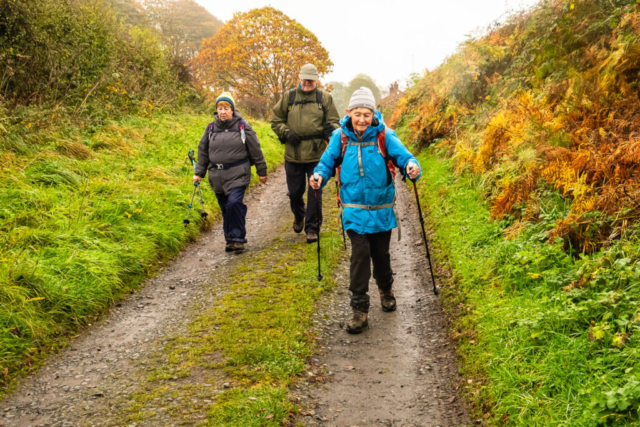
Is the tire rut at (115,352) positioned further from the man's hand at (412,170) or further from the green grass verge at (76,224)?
the man's hand at (412,170)

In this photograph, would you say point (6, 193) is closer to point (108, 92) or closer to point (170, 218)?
point (170, 218)

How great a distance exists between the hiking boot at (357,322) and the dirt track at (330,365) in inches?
3.1

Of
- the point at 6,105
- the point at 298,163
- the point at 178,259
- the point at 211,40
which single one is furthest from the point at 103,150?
the point at 211,40

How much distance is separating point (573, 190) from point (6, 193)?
815 cm

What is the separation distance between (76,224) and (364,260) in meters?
4.61

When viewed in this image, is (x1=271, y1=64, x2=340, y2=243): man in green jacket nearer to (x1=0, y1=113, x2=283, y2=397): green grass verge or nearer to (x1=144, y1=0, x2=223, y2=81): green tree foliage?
(x1=0, y1=113, x2=283, y2=397): green grass verge

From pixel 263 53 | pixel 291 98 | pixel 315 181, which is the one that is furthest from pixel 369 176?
pixel 263 53

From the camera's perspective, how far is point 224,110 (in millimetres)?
7344

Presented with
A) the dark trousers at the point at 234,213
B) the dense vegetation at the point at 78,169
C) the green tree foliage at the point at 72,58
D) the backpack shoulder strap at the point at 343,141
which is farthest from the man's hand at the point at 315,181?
the green tree foliage at the point at 72,58

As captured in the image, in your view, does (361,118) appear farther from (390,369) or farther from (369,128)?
(390,369)

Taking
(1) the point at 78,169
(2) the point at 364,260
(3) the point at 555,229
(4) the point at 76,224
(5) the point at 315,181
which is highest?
(1) the point at 78,169

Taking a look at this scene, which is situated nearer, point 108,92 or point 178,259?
point 178,259

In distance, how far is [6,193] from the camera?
7.19 m

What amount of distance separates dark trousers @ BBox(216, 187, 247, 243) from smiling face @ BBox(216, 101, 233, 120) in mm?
1181
